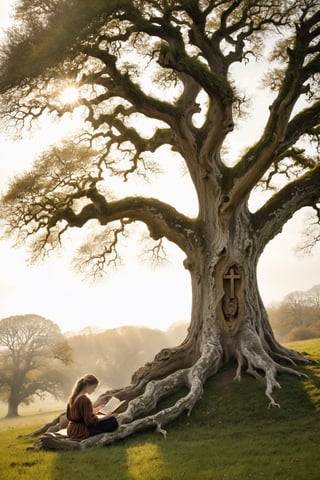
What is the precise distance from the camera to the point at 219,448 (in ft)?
26.5

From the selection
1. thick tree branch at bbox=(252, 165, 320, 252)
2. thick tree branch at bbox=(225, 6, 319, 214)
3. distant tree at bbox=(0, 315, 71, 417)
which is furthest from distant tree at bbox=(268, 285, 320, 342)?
thick tree branch at bbox=(225, 6, 319, 214)

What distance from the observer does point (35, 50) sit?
31.7 ft

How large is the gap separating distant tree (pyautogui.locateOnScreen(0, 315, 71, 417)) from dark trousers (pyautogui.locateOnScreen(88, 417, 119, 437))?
30871 millimetres

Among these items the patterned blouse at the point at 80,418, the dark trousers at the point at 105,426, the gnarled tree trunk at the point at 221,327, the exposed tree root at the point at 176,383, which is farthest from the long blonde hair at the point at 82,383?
the gnarled tree trunk at the point at 221,327

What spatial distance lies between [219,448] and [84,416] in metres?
2.65

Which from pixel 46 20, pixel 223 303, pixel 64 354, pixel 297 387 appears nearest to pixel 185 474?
pixel 297 387

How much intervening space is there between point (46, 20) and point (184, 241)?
26.5ft

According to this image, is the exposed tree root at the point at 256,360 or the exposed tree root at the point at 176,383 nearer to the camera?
the exposed tree root at the point at 176,383

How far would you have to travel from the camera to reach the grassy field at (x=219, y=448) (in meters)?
6.73

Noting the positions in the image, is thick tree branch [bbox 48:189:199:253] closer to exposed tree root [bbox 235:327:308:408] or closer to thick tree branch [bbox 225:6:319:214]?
thick tree branch [bbox 225:6:319:214]

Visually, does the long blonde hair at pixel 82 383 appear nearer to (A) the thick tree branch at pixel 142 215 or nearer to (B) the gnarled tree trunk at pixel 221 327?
(B) the gnarled tree trunk at pixel 221 327

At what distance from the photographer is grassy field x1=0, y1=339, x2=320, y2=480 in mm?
6730

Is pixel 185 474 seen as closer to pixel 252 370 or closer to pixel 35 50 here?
pixel 252 370

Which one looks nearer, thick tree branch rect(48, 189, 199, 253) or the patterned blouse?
the patterned blouse
